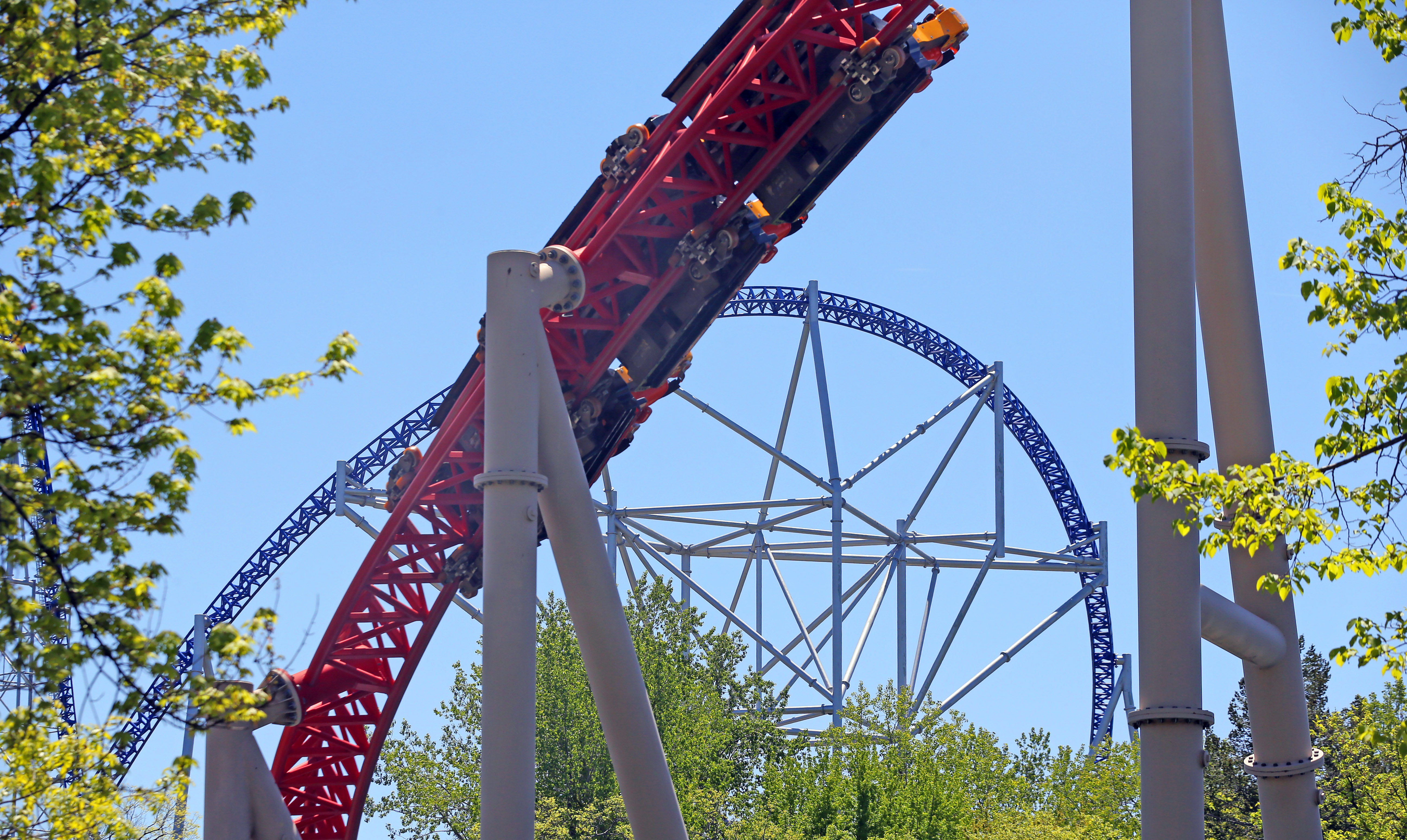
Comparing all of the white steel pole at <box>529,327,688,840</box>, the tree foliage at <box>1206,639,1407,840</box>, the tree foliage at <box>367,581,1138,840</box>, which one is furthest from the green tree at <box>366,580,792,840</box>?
the white steel pole at <box>529,327,688,840</box>

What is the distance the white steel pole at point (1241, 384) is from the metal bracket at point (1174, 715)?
108cm

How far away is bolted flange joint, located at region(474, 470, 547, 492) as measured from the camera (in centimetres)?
880

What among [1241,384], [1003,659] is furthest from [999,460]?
[1241,384]

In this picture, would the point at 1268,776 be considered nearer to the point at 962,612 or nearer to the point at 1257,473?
the point at 1257,473

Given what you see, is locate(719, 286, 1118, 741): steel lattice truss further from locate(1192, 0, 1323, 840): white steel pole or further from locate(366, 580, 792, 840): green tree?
locate(1192, 0, 1323, 840): white steel pole

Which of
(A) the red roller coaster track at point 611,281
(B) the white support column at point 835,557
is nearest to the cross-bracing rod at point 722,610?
(B) the white support column at point 835,557

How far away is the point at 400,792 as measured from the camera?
2680 cm

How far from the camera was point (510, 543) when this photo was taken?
8.75 metres

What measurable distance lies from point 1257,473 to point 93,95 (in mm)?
5864

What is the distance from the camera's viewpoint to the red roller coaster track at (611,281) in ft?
32.6

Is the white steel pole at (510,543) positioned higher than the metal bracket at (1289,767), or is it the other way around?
the white steel pole at (510,543)

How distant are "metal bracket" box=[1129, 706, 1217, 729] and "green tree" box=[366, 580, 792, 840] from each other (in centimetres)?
1562

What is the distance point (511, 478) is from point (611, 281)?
2307mm

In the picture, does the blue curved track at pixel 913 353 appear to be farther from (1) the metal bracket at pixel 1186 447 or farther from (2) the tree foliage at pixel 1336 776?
(1) the metal bracket at pixel 1186 447
